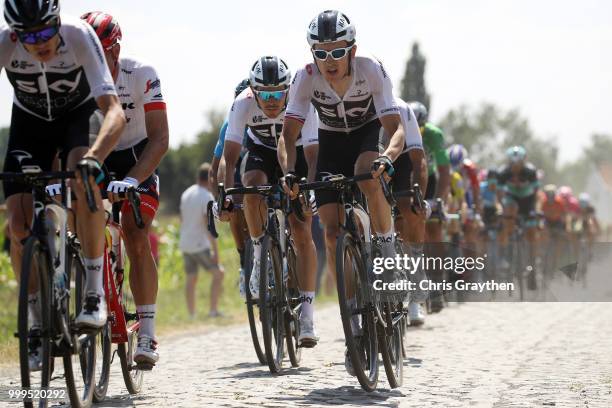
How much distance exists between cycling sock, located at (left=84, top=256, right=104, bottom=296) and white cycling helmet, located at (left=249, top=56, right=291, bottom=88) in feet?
11.6

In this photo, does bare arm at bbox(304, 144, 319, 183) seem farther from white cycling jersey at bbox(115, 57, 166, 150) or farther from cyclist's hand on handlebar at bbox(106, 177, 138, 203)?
cyclist's hand on handlebar at bbox(106, 177, 138, 203)

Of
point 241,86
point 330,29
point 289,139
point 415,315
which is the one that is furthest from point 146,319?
point 415,315

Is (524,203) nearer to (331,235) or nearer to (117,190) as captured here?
(331,235)

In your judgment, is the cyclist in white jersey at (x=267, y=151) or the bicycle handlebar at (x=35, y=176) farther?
the cyclist in white jersey at (x=267, y=151)

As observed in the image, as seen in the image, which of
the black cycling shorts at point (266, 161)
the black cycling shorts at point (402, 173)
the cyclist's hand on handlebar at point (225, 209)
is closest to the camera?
the cyclist's hand on handlebar at point (225, 209)

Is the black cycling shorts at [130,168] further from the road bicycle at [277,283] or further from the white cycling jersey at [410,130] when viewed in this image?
the white cycling jersey at [410,130]

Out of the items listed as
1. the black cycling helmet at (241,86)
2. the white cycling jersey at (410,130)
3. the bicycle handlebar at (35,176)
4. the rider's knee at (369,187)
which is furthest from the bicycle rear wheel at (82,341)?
the white cycling jersey at (410,130)

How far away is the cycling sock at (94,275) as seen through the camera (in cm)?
695

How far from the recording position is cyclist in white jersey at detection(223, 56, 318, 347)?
9906mm

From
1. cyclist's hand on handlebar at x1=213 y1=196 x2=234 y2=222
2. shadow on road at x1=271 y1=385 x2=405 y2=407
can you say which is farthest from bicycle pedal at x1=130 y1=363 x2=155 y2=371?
cyclist's hand on handlebar at x1=213 y1=196 x2=234 y2=222

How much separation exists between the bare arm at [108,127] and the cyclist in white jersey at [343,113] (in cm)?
200

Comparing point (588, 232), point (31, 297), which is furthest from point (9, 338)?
point (588, 232)

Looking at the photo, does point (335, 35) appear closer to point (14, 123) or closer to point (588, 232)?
point (14, 123)

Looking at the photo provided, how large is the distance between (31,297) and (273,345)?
3.58 meters
